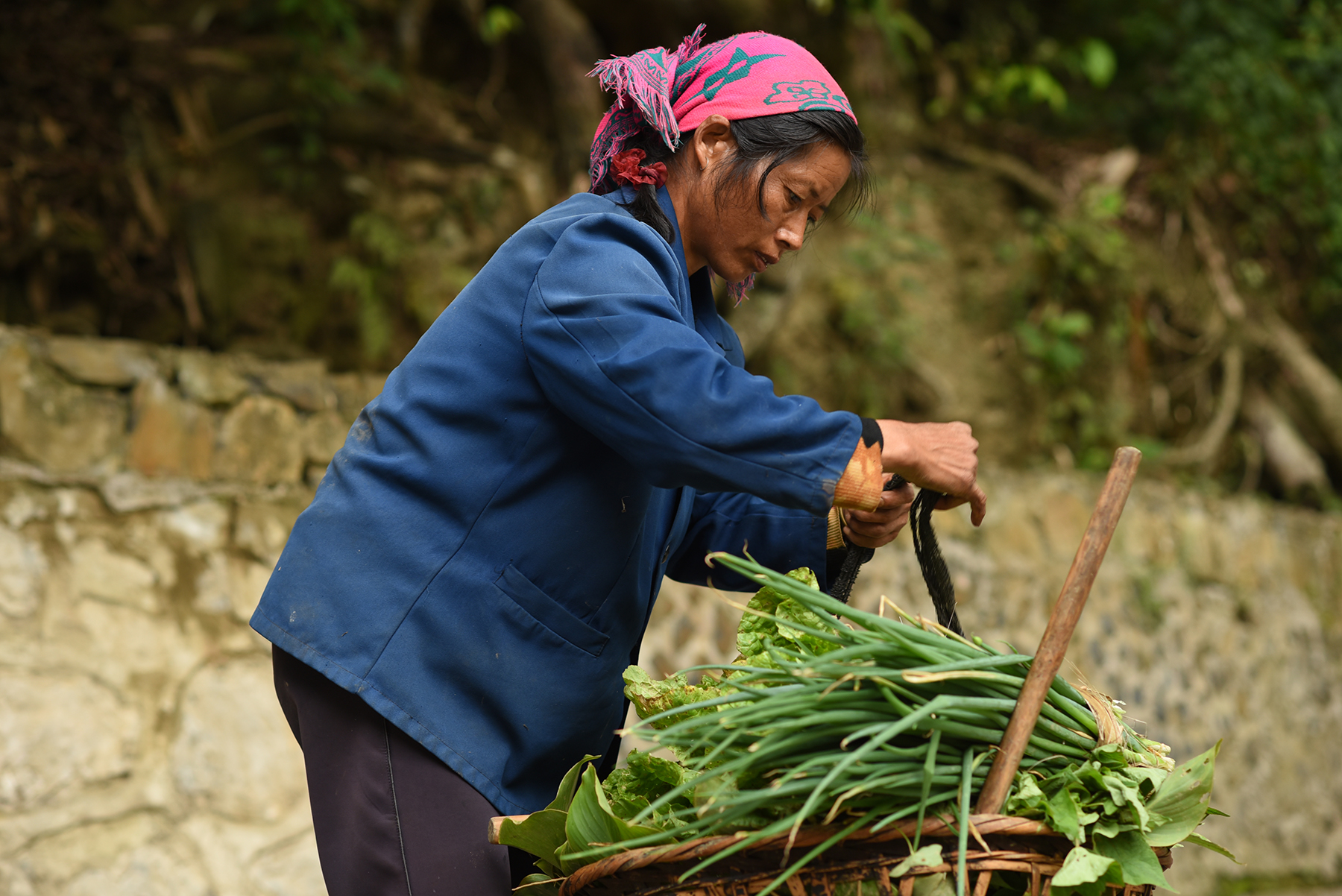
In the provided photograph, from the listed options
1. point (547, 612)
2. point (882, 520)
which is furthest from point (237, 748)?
point (882, 520)

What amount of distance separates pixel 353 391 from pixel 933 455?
8.33ft

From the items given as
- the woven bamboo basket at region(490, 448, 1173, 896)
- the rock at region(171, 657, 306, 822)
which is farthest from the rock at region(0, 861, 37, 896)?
the woven bamboo basket at region(490, 448, 1173, 896)

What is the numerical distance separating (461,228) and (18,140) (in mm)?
1750

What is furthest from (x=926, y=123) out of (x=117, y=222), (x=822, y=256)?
(x=117, y=222)

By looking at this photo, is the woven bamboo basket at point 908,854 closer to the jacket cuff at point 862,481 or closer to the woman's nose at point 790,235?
the jacket cuff at point 862,481

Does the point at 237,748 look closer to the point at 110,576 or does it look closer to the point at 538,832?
the point at 110,576

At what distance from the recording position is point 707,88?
1.45 m

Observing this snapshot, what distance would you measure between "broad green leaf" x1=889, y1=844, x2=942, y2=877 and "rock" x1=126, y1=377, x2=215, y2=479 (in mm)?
2563

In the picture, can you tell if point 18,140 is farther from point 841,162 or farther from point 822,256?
point 822,256

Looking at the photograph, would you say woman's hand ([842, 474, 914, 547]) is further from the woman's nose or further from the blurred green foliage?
the blurred green foliage

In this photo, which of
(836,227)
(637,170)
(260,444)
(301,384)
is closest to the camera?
(637,170)

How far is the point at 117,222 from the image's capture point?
374cm

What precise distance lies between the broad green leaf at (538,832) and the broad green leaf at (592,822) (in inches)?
1.2

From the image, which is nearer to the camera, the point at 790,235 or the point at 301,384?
the point at 790,235
